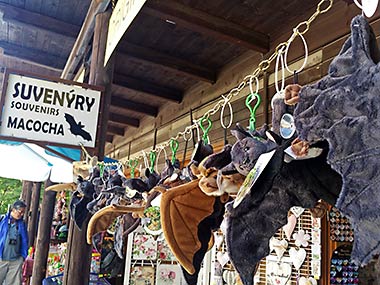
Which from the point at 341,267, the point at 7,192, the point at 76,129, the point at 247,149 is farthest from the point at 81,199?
the point at 7,192

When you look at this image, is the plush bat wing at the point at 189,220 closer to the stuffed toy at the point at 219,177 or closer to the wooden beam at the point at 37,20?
the stuffed toy at the point at 219,177

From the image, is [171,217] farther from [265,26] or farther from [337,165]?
[265,26]

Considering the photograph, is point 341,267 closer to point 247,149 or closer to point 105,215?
point 105,215

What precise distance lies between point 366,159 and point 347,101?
Result: 76 mm

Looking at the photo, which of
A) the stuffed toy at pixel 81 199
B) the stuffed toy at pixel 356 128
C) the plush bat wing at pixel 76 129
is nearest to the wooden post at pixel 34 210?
the plush bat wing at pixel 76 129

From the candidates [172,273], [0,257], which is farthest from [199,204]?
[0,257]

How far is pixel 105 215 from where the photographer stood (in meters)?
1.54

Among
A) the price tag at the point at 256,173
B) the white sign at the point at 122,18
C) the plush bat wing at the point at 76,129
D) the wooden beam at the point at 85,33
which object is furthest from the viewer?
the wooden beam at the point at 85,33

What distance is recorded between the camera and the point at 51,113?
2.29 meters

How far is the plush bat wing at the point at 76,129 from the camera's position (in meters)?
2.32

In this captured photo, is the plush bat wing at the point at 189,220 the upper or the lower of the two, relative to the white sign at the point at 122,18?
lower

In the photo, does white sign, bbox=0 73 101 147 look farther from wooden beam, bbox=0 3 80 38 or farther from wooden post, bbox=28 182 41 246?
wooden post, bbox=28 182 41 246

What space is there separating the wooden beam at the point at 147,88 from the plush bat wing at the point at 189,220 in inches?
110

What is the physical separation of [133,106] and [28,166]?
124cm
